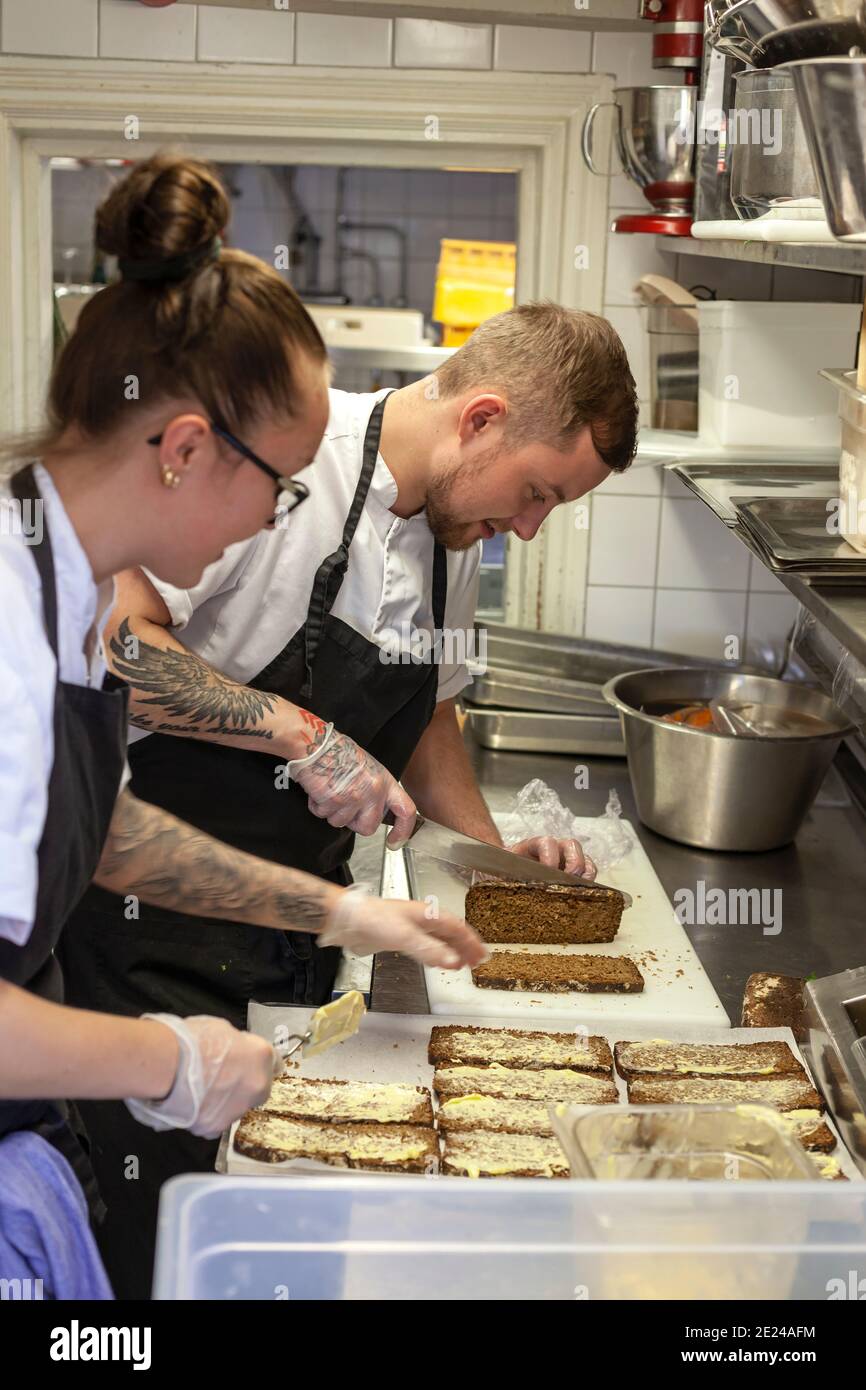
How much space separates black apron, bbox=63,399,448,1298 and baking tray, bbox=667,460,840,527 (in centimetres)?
58

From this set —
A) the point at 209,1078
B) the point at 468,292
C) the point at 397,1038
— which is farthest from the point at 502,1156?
the point at 468,292

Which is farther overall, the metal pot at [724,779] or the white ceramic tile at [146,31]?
the white ceramic tile at [146,31]

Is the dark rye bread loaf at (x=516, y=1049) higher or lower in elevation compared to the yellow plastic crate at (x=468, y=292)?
lower

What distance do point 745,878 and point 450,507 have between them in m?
0.94

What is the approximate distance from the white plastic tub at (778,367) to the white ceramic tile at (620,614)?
0.73 m

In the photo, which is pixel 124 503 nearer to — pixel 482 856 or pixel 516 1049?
pixel 516 1049

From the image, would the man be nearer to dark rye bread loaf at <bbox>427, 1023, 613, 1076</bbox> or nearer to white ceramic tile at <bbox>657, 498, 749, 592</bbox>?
dark rye bread loaf at <bbox>427, 1023, 613, 1076</bbox>

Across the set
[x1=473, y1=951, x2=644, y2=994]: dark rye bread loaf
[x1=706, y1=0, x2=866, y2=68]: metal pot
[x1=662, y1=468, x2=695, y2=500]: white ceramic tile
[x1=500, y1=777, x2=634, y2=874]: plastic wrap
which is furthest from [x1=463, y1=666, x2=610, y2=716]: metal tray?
[x1=706, y1=0, x2=866, y2=68]: metal pot

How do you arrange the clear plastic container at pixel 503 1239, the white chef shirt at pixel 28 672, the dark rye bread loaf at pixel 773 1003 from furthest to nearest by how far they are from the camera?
1. the dark rye bread loaf at pixel 773 1003
2. the clear plastic container at pixel 503 1239
3. the white chef shirt at pixel 28 672

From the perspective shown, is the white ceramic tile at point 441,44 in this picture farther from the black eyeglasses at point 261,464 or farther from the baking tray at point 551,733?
the black eyeglasses at point 261,464

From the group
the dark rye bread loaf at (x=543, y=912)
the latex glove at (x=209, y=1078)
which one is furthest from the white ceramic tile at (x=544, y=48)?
the latex glove at (x=209, y=1078)

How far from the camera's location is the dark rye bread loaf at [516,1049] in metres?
1.85

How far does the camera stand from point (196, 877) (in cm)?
162

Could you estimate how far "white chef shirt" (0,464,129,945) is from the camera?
3.72 feet
